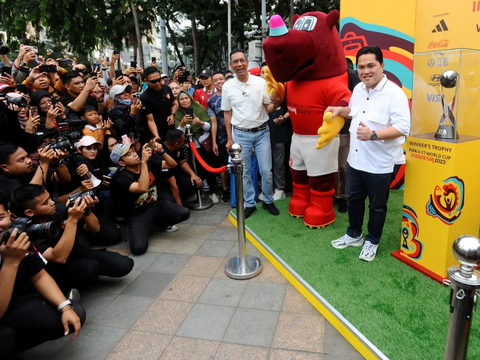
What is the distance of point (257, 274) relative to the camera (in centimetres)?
349

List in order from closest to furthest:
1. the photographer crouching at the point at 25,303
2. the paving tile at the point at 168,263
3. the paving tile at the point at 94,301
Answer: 1. the photographer crouching at the point at 25,303
2. the paving tile at the point at 94,301
3. the paving tile at the point at 168,263

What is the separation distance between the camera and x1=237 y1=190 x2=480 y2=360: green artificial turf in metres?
2.37

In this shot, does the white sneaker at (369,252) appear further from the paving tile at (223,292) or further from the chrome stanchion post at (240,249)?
the paving tile at (223,292)

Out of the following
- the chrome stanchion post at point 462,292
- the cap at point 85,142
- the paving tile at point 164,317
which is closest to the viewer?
the chrome stanchion post at point 462,292

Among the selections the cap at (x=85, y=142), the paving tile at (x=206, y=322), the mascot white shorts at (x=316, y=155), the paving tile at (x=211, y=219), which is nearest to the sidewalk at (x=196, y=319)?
the paving tile at (x=206, y=322)

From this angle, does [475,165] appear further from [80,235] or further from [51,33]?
[51,33]

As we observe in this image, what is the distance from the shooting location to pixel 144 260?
3.98 meters

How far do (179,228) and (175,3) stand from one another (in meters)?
16.2

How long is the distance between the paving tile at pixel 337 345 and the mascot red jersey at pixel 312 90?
164 centimetres

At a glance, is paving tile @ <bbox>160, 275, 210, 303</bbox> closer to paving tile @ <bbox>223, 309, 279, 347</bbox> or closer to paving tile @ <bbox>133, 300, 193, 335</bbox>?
paving tile @ <bbox>133, 300, 193, 335</bbox>

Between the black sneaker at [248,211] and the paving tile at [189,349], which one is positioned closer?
the paving tile at [189,349]

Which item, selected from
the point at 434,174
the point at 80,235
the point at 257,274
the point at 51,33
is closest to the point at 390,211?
the point at 434,174

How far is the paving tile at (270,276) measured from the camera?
3.37 meters

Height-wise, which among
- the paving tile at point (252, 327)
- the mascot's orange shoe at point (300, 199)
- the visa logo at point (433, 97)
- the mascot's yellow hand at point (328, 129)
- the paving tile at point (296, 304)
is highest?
the visa logo at point (433, 97)
